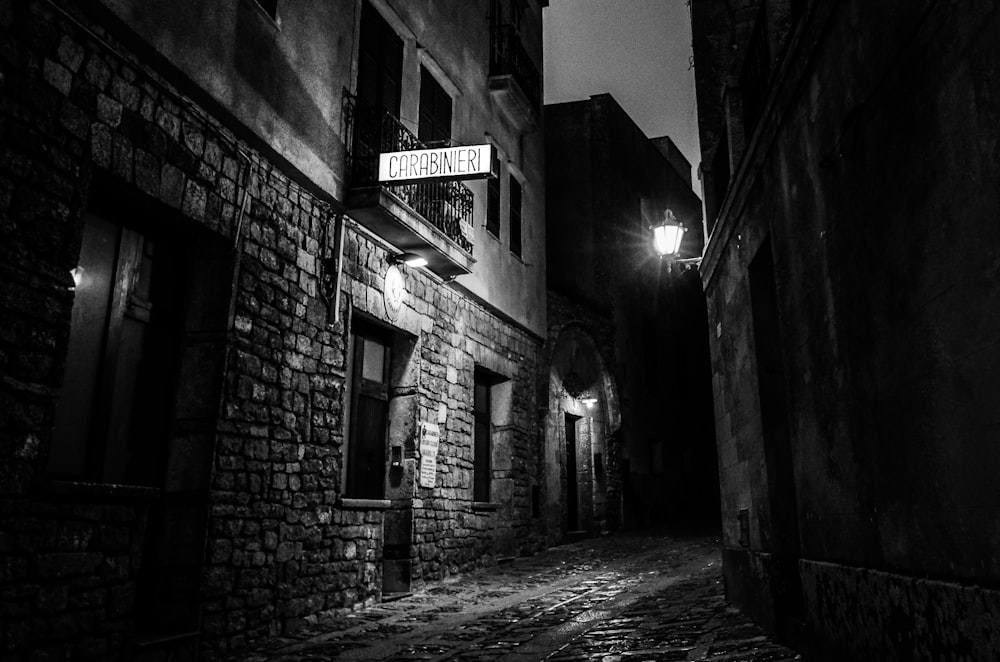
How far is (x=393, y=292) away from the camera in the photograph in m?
9.83

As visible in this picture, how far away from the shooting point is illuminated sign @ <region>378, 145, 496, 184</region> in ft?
27.9

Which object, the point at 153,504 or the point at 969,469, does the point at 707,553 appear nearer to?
the point at 153,504

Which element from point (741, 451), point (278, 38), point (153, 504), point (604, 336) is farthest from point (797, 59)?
point (604, 336)

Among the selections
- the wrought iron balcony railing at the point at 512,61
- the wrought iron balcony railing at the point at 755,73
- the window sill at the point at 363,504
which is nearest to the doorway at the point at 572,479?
the wrought iron balcony railing at the point at 512,61

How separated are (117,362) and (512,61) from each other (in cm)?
1030

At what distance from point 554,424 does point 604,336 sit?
13.5 feet

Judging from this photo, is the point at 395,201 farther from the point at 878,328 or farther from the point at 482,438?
the point at 878,328

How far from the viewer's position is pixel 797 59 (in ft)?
16.7

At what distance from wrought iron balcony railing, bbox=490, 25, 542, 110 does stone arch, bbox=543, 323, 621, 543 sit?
514 centimetres

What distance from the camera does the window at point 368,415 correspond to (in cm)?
932

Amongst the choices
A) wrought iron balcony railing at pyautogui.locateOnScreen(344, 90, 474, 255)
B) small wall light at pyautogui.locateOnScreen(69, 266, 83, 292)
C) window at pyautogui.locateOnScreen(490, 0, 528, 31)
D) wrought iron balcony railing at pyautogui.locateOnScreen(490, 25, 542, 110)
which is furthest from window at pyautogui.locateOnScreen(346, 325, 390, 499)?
window at pyautogui.locateOnScreen(490, 0, 528, 31)

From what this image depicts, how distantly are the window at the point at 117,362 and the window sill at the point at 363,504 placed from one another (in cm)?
240

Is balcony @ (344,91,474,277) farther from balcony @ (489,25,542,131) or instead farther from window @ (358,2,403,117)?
balcony @ (489,25,542,131)

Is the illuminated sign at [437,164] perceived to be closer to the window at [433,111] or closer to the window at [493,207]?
the window at [433,111]
